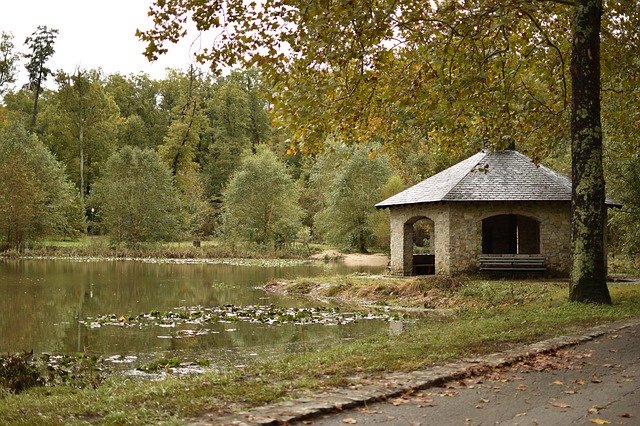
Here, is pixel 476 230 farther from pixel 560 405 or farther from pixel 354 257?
pixel 354 257

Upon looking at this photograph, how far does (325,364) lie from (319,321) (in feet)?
24.0

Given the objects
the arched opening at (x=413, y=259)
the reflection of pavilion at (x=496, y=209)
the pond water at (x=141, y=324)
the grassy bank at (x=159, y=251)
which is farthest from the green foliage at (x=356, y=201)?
the reflection of pavilion at (x=496, y=209)

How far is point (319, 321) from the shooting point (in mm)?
15438

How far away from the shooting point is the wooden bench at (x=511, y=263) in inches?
874

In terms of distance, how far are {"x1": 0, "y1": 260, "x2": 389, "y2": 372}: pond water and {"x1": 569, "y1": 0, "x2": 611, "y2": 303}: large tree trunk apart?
14.0 feet

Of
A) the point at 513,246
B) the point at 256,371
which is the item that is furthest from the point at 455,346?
the point at 513,246

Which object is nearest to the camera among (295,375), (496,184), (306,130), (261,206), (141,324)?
(295,375)

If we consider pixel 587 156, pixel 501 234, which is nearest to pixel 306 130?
pixel 587 156

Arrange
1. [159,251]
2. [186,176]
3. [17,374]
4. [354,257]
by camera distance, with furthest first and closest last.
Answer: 1. [186,176]
2. [354,257]
3. [159,251]
4. [17,374]

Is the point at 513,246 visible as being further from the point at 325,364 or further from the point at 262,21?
the point at 325,364

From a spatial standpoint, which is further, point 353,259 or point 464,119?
point 353,259

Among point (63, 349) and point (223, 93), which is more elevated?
point (223, 93)

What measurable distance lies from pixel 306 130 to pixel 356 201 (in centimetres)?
3493

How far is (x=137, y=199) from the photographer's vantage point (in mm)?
47375
